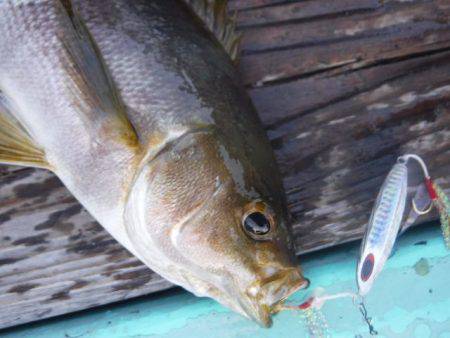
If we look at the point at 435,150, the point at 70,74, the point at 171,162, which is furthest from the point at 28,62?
the point at 435,150

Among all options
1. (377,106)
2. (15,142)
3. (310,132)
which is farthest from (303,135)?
(15,142)

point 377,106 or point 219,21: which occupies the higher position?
point 219,21

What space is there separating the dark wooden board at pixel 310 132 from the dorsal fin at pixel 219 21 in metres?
0.18

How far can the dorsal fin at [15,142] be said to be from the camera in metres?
1.24

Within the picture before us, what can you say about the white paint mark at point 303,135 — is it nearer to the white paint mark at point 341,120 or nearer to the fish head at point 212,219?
the white paint mark at point 341,120

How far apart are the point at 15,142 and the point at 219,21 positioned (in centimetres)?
59

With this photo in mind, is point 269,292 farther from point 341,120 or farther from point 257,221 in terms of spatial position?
point 341,120

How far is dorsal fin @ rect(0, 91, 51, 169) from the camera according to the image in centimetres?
124

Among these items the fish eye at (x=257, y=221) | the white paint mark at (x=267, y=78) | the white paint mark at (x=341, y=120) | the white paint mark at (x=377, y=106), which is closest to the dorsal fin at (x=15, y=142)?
the fish eye at (x=257, y=221)

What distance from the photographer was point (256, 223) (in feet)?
3.93

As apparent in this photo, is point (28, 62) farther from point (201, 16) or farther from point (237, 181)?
point (237, 181)

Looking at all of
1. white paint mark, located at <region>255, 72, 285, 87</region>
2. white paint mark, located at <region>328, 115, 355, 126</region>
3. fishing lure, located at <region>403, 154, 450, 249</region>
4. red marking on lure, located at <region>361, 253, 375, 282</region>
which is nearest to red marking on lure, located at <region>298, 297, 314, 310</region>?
red marking on lure, located at <region>361, 253, 375, 282</region>

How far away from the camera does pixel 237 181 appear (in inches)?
46.9

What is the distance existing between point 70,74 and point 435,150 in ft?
4.04
